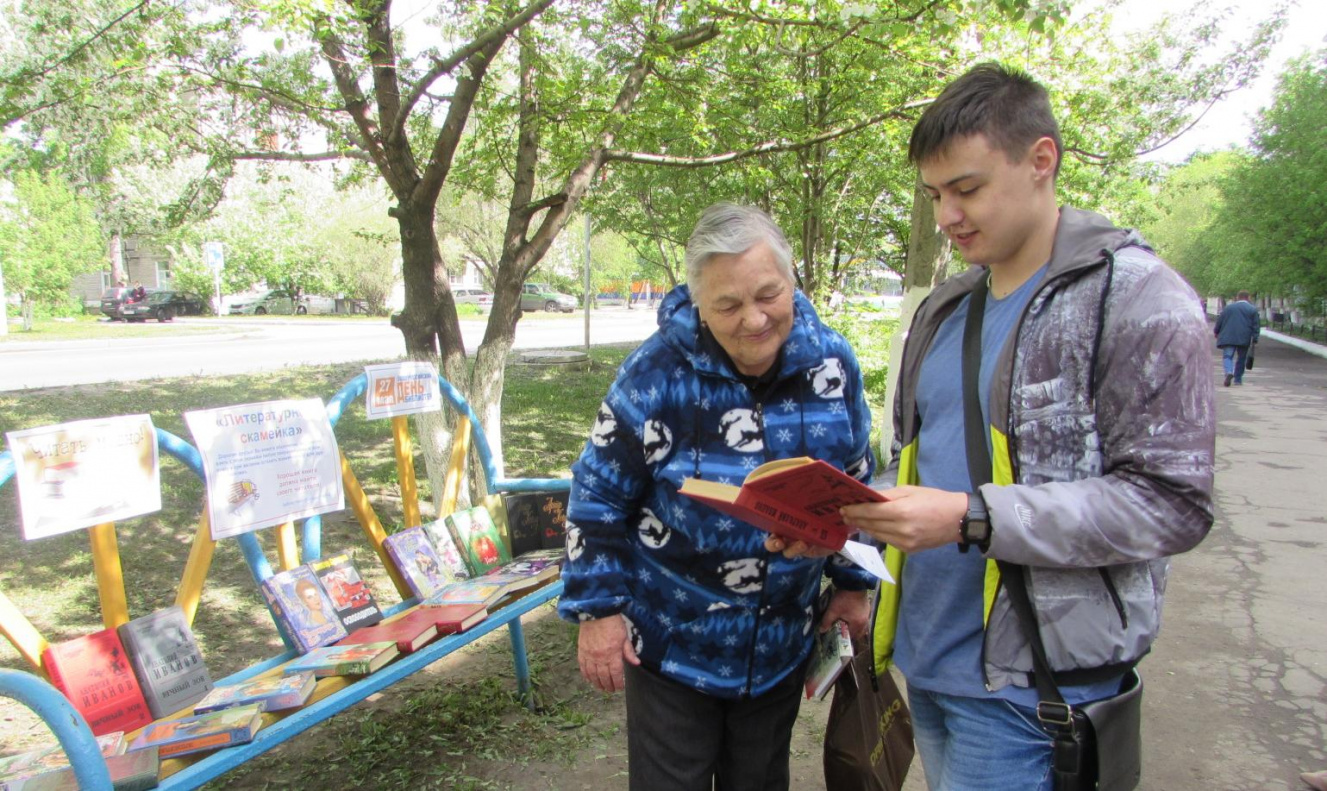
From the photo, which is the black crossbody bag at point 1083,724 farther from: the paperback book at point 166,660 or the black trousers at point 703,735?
the paperback book at point 166,660

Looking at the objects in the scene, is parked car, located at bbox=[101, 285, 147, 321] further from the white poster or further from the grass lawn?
the white poster

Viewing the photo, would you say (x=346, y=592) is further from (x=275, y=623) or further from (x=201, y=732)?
(x=201, y=732)

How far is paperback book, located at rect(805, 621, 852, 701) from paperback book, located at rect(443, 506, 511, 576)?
174 cm

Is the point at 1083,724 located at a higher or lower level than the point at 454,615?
higher

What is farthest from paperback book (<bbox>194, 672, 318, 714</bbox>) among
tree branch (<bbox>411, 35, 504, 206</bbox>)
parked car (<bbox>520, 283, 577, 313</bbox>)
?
parked car (<bbox>520, 283, 577, 313</bbox>)

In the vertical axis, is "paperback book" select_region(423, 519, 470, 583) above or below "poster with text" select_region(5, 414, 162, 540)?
below

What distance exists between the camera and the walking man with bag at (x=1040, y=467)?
1.26 metres

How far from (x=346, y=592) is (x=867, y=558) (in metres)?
1.96

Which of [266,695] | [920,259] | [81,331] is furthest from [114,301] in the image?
[266,695]

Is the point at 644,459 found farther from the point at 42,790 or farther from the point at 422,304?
the point at 422,304

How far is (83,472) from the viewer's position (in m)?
2.21

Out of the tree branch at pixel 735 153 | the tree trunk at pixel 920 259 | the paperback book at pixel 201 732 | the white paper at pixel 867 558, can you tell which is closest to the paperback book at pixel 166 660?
the paperback book at pixel 201 732

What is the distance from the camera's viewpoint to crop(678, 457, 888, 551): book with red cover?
52.9 inches

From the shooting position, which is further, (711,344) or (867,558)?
(711,344)
